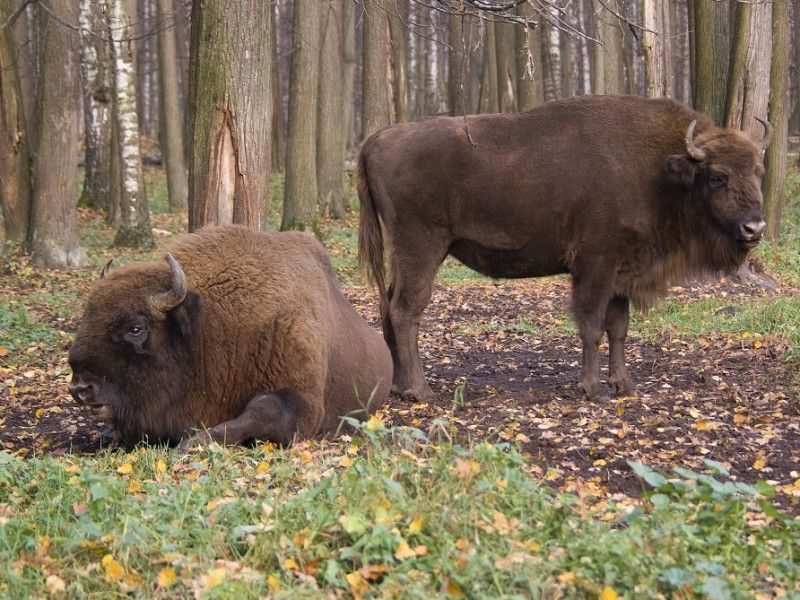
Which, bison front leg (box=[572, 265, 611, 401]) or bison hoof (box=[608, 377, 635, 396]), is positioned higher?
bison front leg (box=[572, 265, 611, 401])

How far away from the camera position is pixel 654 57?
1251 centimetres

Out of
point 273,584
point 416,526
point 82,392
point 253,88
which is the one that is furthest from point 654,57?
point 273,584

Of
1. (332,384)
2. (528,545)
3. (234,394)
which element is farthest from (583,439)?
(528,545)

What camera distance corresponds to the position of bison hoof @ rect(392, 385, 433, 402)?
862 centimetres

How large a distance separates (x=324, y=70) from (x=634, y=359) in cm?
1370

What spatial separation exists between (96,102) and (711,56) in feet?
39.9

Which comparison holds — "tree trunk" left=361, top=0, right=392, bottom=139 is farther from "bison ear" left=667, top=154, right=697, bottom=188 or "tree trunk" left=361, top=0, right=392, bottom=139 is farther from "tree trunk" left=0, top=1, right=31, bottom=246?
"bison ear" left=667, top=154, right=697, bottom=188

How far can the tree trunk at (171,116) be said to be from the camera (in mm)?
23875

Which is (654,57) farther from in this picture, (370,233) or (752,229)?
(370,233)

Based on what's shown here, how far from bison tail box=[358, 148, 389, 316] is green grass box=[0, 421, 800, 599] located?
4.11 metres

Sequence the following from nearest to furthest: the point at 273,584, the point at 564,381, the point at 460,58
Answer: the point at 273,584 < the point at 564,381 < the point at 460,58

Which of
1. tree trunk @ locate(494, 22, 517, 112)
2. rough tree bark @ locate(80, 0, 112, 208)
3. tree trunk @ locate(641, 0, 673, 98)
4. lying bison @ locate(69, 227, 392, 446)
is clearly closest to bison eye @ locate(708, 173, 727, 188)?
lying bison @ locate(69, 227, 392, 446)

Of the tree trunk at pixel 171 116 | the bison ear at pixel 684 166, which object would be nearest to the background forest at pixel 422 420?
the bison ear at pixel 684 166

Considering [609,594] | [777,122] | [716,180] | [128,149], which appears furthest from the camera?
[128,149]
